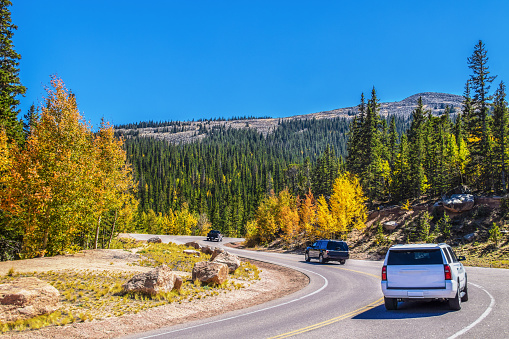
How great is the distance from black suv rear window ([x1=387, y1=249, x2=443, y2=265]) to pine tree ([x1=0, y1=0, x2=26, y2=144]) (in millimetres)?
28902

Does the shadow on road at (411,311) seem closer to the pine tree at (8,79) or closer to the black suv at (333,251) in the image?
the black suv at (333,251)

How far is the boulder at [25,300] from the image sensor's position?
9.63 metres

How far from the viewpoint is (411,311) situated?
400 inches

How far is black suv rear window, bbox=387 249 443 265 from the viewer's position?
9883 millimetres

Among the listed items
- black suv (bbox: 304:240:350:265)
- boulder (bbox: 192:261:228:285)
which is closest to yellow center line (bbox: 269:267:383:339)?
boulder (bbox: 192:261:228:285)

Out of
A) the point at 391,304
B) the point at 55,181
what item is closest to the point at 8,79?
the point at 55,181

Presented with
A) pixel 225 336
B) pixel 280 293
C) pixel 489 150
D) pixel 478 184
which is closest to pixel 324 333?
pixel 225 336

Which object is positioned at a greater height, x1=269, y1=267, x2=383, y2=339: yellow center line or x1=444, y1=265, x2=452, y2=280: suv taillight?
x1=444, y1=265, x2=452, y2=280: suv taillight

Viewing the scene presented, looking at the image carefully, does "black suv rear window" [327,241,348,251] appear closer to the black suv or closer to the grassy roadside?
the black suv

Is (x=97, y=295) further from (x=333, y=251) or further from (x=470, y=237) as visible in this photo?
(x=470, y=237)

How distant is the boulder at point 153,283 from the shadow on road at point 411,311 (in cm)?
794

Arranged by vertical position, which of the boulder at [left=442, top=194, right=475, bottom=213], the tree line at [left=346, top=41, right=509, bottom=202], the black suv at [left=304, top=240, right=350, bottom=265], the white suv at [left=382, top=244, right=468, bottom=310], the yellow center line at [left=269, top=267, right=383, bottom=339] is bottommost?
the black suv at [left=304, top=240, right=350, bottom=265]

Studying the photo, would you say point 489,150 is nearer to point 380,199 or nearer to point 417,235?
point 417,235

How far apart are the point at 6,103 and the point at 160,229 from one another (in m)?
81.9
